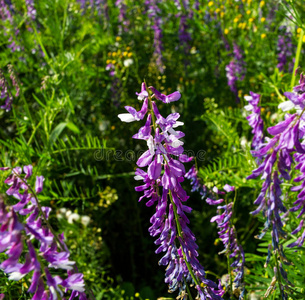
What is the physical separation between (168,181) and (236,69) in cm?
248

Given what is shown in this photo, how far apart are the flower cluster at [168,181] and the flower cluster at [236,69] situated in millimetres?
2278

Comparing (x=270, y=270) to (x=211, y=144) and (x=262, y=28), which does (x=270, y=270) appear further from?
(x=262, y=28)

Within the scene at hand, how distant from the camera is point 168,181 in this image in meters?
0.99

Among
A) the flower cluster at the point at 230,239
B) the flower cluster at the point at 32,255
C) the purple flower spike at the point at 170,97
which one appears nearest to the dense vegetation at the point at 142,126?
the flower cluster at the point at 230,239

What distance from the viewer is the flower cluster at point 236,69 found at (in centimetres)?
320

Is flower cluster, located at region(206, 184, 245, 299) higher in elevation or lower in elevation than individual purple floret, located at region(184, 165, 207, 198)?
lower

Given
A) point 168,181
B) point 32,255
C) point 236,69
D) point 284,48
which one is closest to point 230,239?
point 168,181

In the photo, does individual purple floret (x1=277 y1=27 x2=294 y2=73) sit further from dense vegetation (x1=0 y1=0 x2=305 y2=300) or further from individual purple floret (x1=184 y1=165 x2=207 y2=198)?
individual purple floret (x1=184 y1=165 x2=207 y2=198)

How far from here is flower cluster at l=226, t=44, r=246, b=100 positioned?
3197 millimetres

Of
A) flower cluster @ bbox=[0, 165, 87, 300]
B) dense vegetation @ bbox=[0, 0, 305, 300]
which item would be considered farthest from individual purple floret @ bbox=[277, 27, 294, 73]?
flower cluster @ bbox=[0, 165, 87, 300]

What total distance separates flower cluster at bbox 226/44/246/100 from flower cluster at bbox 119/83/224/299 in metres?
2.28

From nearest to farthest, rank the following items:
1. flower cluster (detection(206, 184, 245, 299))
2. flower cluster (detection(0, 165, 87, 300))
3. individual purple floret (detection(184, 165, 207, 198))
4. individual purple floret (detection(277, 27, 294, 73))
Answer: flower cluster (detection(0, 165, 87, 300)) → flower cluster (detection(206, 184, 245, 299)) → individual purple floret (detection(184, 165, 207, 198)) → individual purple floret (detection(277, 27, 294, 73))

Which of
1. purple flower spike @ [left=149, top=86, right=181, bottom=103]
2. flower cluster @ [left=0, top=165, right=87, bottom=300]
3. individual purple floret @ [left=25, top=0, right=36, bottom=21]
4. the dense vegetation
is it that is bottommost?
the dense vegetation

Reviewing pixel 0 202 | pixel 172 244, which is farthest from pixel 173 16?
pixel 0 202
